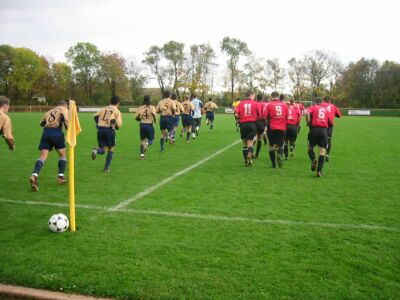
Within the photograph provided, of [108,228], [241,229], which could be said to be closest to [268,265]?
[241,229]

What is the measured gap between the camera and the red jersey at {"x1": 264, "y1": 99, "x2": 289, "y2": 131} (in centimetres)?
1062

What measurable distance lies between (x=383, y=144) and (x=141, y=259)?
15307 mm

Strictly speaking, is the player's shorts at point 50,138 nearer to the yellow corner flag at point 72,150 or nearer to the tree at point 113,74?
the yellow corner flag at point 72,150

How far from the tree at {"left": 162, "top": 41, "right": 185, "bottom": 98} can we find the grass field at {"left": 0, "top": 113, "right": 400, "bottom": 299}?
222 feet

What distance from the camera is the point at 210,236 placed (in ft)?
17.2

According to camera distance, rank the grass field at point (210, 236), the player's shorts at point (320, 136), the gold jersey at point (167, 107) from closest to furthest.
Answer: the grass field at point (210, 236)
the player's shorts at point (320, 136)
the gold jersey at point (167, 107)

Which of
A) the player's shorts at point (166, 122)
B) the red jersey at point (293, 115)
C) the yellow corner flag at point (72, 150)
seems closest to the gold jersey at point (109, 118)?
the player's shorts at point (166, 122)

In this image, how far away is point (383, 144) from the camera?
16.9 metres

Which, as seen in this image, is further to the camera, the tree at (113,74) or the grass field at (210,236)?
the tree at (113,74)

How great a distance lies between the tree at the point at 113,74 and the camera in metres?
74.4

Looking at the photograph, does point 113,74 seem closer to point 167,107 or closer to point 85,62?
point 85,62

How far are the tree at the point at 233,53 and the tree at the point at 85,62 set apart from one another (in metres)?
25.5

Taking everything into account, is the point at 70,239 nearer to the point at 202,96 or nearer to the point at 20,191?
the point at 20,191

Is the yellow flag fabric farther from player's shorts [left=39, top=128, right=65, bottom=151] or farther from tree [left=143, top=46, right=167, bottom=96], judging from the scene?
tree [left=143, top=46, right=167, bottom=96]
